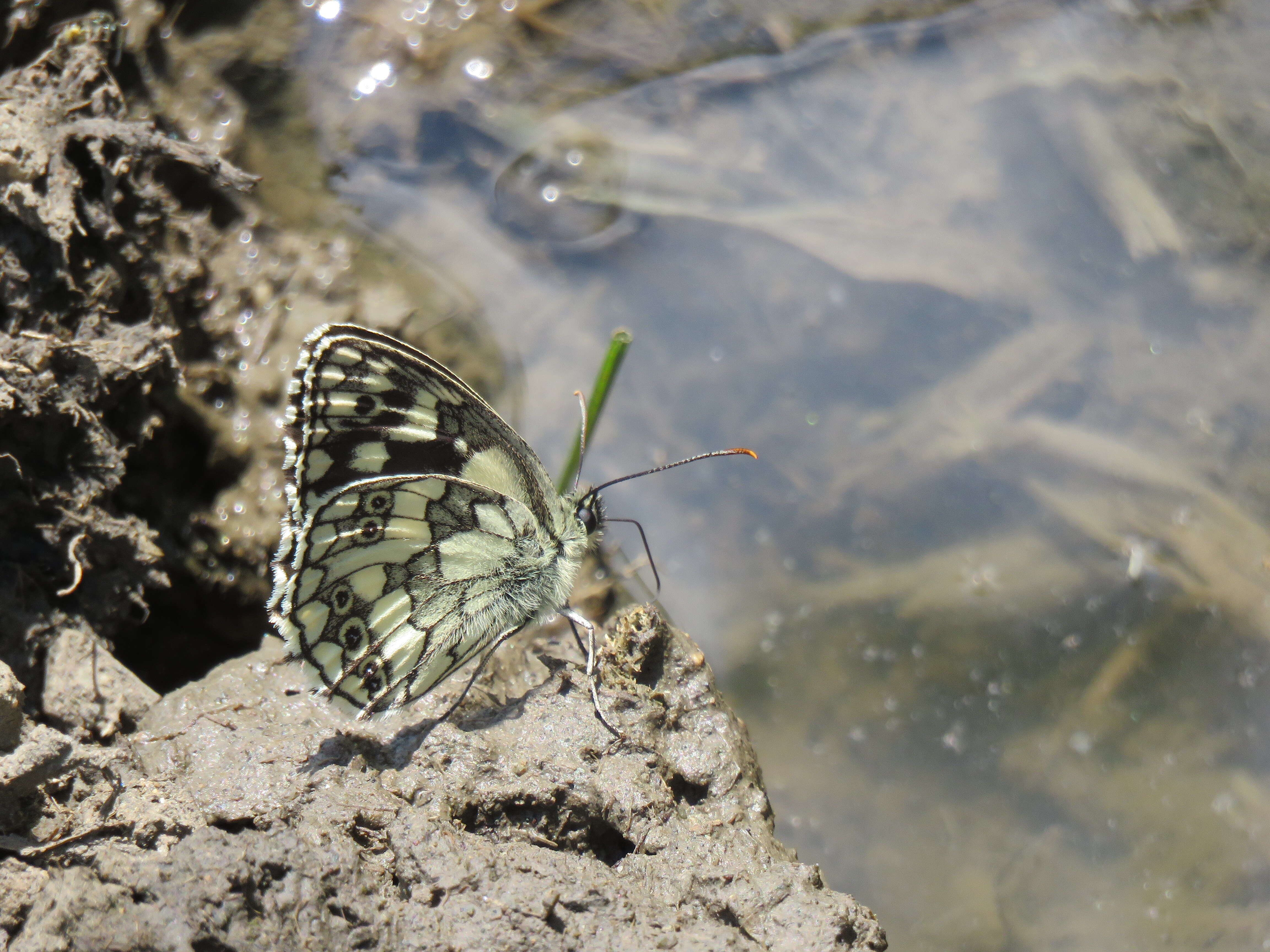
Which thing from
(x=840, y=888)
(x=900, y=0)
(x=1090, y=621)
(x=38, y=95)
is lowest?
(x=840, y=888)

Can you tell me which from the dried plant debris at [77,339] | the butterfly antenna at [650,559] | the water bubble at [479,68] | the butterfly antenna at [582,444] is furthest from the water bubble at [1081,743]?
the water bubble at [479,68]

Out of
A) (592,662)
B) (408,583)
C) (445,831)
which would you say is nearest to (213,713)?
(408,583)

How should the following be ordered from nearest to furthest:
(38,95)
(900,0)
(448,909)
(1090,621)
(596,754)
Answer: (448,909) < (596,754) < (38,95) < (1090,621) < (900,0)

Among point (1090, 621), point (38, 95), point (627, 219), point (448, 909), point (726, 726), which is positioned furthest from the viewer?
point (627, 219)

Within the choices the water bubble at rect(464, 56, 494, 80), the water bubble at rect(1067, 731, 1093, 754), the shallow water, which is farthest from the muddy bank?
the water bubble at rect(464, 56, 494, 80)

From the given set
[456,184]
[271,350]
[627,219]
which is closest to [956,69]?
[627,219]

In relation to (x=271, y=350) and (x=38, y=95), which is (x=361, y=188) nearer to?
(x=271, y=350)
